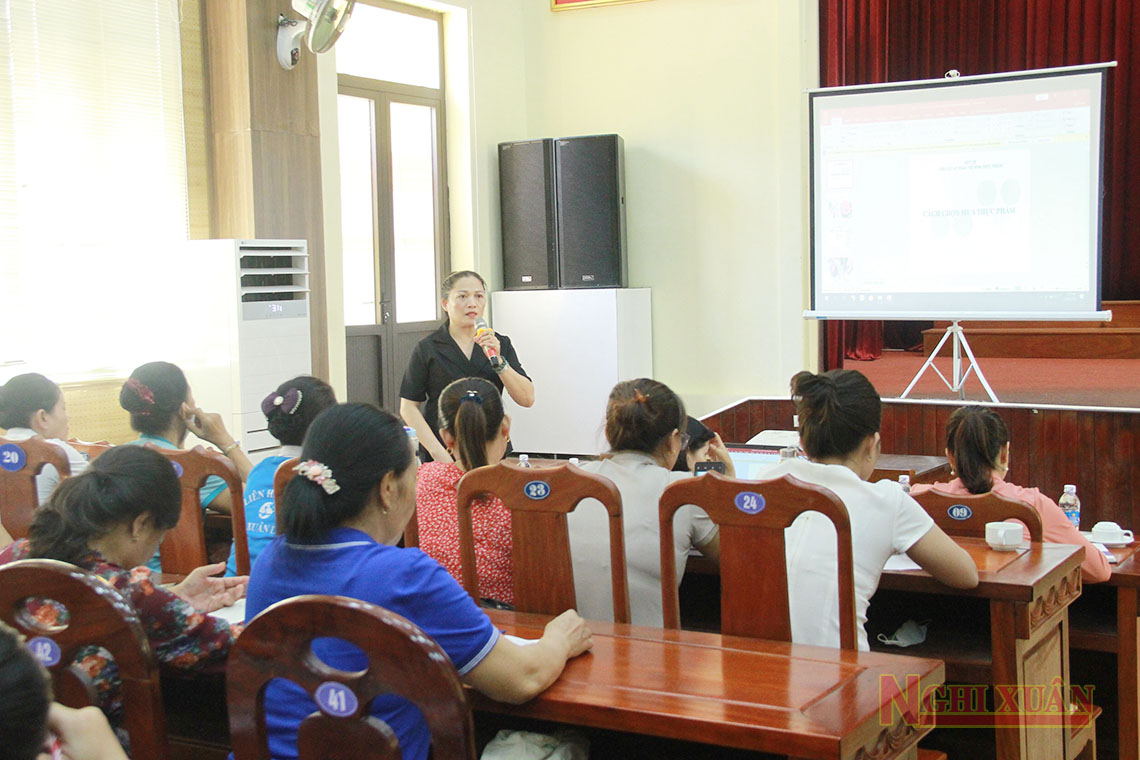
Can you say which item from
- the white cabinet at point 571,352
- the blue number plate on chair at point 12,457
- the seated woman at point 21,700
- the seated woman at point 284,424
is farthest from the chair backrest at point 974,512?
the white cabinet at point 571,352

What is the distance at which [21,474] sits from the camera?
284 cm

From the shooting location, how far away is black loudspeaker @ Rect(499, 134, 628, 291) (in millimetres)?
6488

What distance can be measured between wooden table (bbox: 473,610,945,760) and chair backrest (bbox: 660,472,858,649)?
0.11 m

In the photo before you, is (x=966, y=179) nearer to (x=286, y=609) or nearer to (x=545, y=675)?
(x=545, y=675)

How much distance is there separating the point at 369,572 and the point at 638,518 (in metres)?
0.87

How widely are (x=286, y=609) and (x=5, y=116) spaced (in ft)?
12.0

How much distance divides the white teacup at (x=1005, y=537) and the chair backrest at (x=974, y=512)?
4.6 inches

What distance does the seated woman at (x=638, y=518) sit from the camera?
89.7 inches

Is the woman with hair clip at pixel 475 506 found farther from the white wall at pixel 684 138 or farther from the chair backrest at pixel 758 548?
the white wall at pixel 684 138

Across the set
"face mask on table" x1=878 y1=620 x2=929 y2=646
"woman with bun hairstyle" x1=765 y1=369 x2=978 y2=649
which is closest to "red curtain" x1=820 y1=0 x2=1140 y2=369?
"face mask on table" x1=878 y1=620 x2=929 y2=646

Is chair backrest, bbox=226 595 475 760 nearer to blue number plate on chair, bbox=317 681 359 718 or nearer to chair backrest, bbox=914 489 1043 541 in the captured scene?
blue number plate on chair, bbox=317 681 359 718

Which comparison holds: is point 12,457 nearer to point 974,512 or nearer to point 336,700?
point 336,700

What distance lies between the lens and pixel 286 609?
129cm

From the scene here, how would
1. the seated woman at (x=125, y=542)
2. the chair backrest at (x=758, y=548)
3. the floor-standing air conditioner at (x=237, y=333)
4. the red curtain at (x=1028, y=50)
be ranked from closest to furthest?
A: the seated woman at (x=125, y=542) < the chair backrest at (x=758, y=548) < the floor-standing air conditioner at (x=237, y=333) < the red curtain at (x=1028, y=50)
